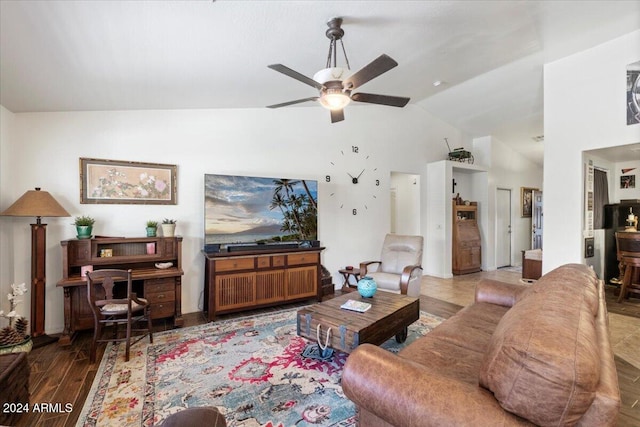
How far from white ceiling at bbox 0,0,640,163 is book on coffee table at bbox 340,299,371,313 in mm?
2424

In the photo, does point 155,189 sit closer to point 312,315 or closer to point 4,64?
point 4,64

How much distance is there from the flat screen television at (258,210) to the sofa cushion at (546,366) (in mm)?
3285

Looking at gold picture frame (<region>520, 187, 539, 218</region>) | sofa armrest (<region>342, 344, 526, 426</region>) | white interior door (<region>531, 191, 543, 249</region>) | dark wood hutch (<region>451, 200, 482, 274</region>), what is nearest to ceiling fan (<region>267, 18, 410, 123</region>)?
sofa armrest (<region>342, 344, 526, 426</region>)

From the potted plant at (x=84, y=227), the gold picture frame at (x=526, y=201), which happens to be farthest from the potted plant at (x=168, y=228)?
the gold picture frame at (x=526, y=201)

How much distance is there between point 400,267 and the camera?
164 inches

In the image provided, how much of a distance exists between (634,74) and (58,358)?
6.52 meters

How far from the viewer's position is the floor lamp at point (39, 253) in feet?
9.27

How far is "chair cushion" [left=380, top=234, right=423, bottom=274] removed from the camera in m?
4.11

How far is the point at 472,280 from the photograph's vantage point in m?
5.70

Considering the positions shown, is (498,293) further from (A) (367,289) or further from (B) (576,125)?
(B) (576,125)

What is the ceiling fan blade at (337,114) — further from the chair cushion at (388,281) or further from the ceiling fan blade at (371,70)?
the chair cushion at (388,281)

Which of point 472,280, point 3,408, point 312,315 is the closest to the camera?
point 3,408

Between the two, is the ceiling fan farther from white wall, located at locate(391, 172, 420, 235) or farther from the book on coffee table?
white wall, located at locate(391, 172, 420, 235)

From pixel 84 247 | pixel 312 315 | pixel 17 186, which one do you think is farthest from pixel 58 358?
pixel 312 315
